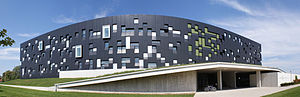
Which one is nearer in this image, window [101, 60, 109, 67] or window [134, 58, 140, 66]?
window [134, 58, 140, 66]

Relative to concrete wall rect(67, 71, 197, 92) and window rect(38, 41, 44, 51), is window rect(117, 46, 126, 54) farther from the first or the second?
window rect(38, 41, 44, 51)

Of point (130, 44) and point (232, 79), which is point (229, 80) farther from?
point (130, 44)

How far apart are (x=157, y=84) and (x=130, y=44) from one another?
55.7 ft

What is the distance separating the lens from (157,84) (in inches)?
952

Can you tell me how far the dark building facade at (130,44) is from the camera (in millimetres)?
39625

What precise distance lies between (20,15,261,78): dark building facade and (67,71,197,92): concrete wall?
48.0ft

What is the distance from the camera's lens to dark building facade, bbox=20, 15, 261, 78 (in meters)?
39.6

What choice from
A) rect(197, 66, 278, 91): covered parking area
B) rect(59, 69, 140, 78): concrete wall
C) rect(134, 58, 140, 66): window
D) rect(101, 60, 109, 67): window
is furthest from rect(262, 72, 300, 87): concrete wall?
rect(101, 60, 109, 67): window

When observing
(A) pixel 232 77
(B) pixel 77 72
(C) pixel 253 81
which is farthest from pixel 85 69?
(C) pixel 253 81

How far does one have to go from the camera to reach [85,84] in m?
24.2

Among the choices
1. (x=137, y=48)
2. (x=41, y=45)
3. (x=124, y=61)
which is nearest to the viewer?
(x=124, y=61)

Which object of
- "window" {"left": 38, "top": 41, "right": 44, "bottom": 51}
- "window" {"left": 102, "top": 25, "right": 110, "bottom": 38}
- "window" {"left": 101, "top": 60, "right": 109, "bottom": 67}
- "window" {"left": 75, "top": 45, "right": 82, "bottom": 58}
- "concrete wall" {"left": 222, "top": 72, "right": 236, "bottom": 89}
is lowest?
"concrete wall" {"left": 222, "top": 72, "right": 236, "bottom": 89}

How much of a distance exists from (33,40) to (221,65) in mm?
53281

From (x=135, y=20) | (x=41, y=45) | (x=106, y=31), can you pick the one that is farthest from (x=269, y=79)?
(x=41, y=45)
